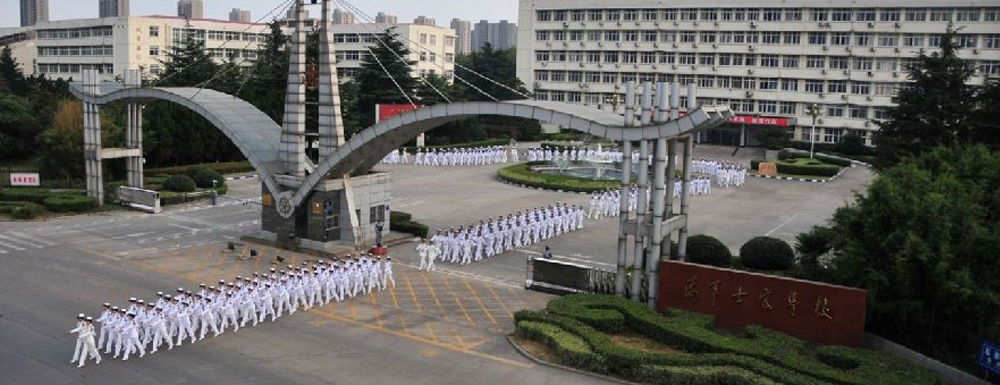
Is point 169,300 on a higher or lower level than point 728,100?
lower

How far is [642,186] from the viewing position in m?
15.5

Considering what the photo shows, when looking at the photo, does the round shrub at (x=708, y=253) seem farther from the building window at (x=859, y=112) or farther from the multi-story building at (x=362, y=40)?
the multi-story building at (x=362, y=40)

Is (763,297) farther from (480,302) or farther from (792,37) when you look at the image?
(792,37)

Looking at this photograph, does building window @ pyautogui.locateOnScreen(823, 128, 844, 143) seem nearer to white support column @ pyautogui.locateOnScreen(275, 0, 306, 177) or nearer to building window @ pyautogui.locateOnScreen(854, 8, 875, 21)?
building window @ pyautogui.locateOnScreen(854, 8, 875, 21)

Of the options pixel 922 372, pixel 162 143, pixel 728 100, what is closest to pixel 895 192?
pixel 922 372

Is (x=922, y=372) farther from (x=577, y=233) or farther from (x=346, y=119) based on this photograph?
(x=346, y=119)

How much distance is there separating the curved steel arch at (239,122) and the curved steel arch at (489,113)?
1.19 meters

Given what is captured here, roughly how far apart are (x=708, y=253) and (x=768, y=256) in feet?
3.97

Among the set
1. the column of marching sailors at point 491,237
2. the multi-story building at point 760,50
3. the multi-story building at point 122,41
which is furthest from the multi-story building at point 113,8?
the column of marching sailors at point 491,237

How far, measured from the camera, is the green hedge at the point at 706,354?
38.4ft

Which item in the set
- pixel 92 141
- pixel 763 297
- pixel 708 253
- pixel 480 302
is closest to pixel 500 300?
pixel 480 302

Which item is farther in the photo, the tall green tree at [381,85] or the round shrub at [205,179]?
the tall green tree at [381,85]

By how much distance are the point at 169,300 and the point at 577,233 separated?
12.8 metres

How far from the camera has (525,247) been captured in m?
21.8
